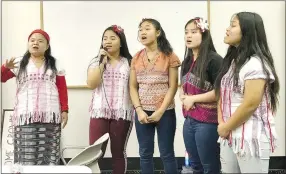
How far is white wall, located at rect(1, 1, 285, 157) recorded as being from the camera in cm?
317

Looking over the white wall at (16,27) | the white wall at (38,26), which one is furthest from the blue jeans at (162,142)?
the white wall at (16,27)

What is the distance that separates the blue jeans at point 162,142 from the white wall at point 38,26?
3.09 ft

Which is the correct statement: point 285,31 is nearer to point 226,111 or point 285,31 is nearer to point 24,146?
point 226,111

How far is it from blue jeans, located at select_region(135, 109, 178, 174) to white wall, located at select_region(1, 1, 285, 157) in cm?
94

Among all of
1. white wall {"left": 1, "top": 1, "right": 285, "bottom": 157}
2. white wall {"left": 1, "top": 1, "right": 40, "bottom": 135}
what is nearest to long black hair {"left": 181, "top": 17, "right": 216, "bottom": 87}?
white wall {"left": 1, "top": 1, "right": 285, "bottom": 157}

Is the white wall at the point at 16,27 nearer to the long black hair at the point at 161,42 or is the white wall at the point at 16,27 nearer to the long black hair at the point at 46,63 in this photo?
the long black hair at the point at 46,63

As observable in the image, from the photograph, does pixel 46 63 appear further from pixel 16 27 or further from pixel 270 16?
pixel 270 16

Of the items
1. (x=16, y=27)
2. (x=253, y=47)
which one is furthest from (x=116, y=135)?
(x=16, y=27)

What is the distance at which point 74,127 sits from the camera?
321cm

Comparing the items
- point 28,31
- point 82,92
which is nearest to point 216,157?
point 82,92

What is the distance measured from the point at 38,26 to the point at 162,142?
165 cm

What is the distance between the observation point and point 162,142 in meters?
2.21

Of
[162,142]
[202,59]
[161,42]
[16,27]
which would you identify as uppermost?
[16,27]

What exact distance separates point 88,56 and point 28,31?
563 mm
